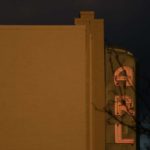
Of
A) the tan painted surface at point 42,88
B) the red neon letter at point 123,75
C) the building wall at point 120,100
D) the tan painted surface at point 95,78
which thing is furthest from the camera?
the red neon letter at point 123,75

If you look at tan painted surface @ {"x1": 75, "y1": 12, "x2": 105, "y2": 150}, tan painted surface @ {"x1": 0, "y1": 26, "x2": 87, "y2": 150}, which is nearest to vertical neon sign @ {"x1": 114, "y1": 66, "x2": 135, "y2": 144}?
tan painted surface @ {"x1": 75, "y1": 12, "x2": 105, "y2": 150}

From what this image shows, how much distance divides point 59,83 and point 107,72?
5.35ft

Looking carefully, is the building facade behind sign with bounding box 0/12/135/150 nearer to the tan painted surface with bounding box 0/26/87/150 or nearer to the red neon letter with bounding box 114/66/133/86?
the tan painted surface with bounding box 0/26/87/150

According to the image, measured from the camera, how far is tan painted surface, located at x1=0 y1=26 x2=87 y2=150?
1039 cm

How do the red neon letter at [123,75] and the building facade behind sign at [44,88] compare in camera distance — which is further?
the red neon letter at [123,75]

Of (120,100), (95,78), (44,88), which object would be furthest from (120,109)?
(44,88)

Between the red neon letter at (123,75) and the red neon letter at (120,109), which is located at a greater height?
the red neon letter at (123,75)

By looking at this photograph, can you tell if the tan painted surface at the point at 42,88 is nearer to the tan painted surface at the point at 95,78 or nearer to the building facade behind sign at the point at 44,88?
the building facade behind sign at the point at 44,88

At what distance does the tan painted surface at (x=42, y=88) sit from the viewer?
10.4 m

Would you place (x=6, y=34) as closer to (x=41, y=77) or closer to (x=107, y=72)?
(x=41, y=77)

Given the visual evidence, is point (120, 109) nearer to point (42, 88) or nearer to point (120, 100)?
point (120, 100)

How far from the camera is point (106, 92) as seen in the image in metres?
11.7

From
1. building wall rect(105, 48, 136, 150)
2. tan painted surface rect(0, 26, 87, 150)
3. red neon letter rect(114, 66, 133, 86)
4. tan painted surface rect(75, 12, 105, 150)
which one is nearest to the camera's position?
tan painted surface rect(0, 26, 87, 150)

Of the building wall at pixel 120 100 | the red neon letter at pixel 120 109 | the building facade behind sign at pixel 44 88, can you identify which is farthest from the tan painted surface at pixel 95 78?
the red neon letter at pixel 120 109
